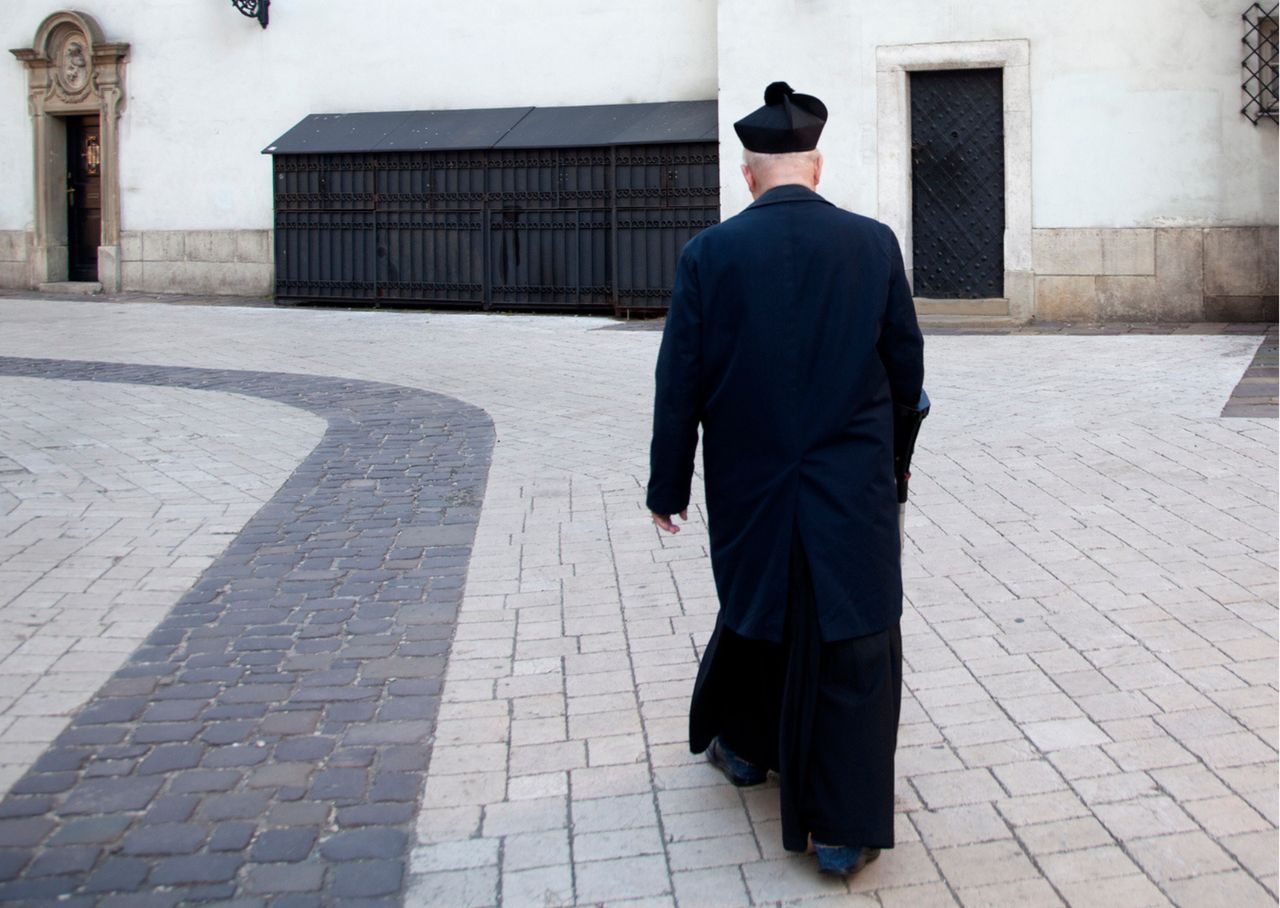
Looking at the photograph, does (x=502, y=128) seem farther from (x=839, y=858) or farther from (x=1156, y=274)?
(x=839, y=858)

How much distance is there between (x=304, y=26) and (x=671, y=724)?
15416 millimetres

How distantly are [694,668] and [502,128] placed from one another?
42.7 ft

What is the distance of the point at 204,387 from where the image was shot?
11.0 metres

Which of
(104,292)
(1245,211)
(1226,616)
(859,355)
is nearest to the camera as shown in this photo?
(859,355)

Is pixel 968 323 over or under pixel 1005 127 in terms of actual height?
under

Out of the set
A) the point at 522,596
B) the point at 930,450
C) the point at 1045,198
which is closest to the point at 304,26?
the point at 1045,198

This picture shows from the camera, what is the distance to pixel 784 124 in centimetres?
358

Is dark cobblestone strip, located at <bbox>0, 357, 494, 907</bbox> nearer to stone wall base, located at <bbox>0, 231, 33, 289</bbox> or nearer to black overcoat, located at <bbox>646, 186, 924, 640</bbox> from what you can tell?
black overcoat, located at <bbox>646, 186, 924, 640</bbox>

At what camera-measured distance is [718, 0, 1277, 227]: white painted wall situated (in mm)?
14547

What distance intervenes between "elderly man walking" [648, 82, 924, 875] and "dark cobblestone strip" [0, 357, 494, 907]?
0.99 m

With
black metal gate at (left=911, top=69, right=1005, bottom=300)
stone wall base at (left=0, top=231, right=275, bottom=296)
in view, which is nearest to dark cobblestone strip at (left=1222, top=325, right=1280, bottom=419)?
black metal gate at (left=911, top=69, right=1005, bottom=300)

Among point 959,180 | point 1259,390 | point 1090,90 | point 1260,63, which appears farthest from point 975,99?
point 1259,390

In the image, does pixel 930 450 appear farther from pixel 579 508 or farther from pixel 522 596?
pixel 522 596

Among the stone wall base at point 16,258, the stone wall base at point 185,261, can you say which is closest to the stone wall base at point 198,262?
the stone wall base at point 185,261
